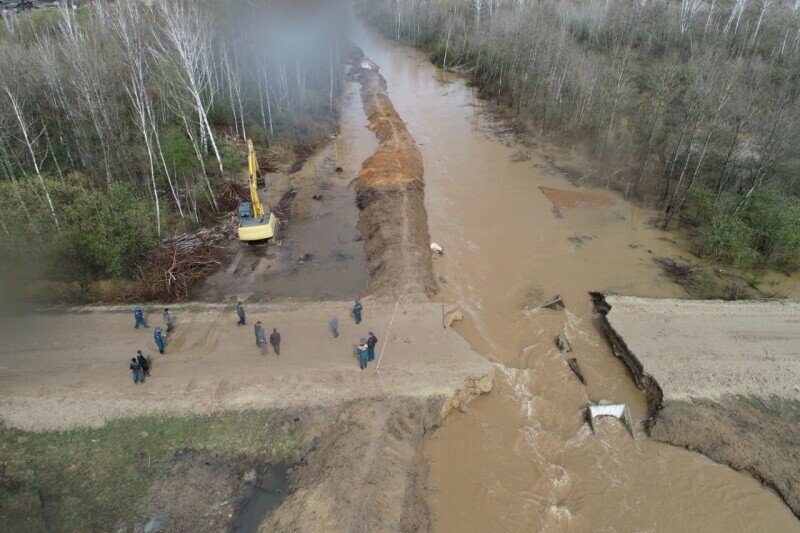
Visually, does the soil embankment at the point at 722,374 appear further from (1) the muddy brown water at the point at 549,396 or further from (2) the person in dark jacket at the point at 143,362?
(2) the person in dark jacket at the point at 143,362

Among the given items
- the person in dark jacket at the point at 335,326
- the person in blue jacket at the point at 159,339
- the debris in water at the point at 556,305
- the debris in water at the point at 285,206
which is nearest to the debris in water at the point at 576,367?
the debris in water at the point at 556,305

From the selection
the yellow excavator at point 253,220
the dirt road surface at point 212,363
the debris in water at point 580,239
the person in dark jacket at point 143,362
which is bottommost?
the debris in water at point 580,239

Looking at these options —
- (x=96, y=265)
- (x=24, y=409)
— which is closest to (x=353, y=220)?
(x=96, y=265)

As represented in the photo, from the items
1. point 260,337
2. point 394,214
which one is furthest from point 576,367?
point 394,214

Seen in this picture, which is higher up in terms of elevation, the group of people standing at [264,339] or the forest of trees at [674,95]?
the forest of trees at [674,95]

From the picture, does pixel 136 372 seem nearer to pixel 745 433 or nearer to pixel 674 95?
pixel 745 433

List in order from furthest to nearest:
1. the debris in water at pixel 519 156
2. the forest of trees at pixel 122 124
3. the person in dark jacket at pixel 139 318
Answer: the debris in water at pixel 519 156 < the forest of trees at pixel 122 124 < the person in dark jacket at pixel 139 318

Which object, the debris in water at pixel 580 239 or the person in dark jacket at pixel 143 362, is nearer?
the person in dark jacket at pixel 143 362

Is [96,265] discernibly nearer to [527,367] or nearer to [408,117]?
[527,367]
